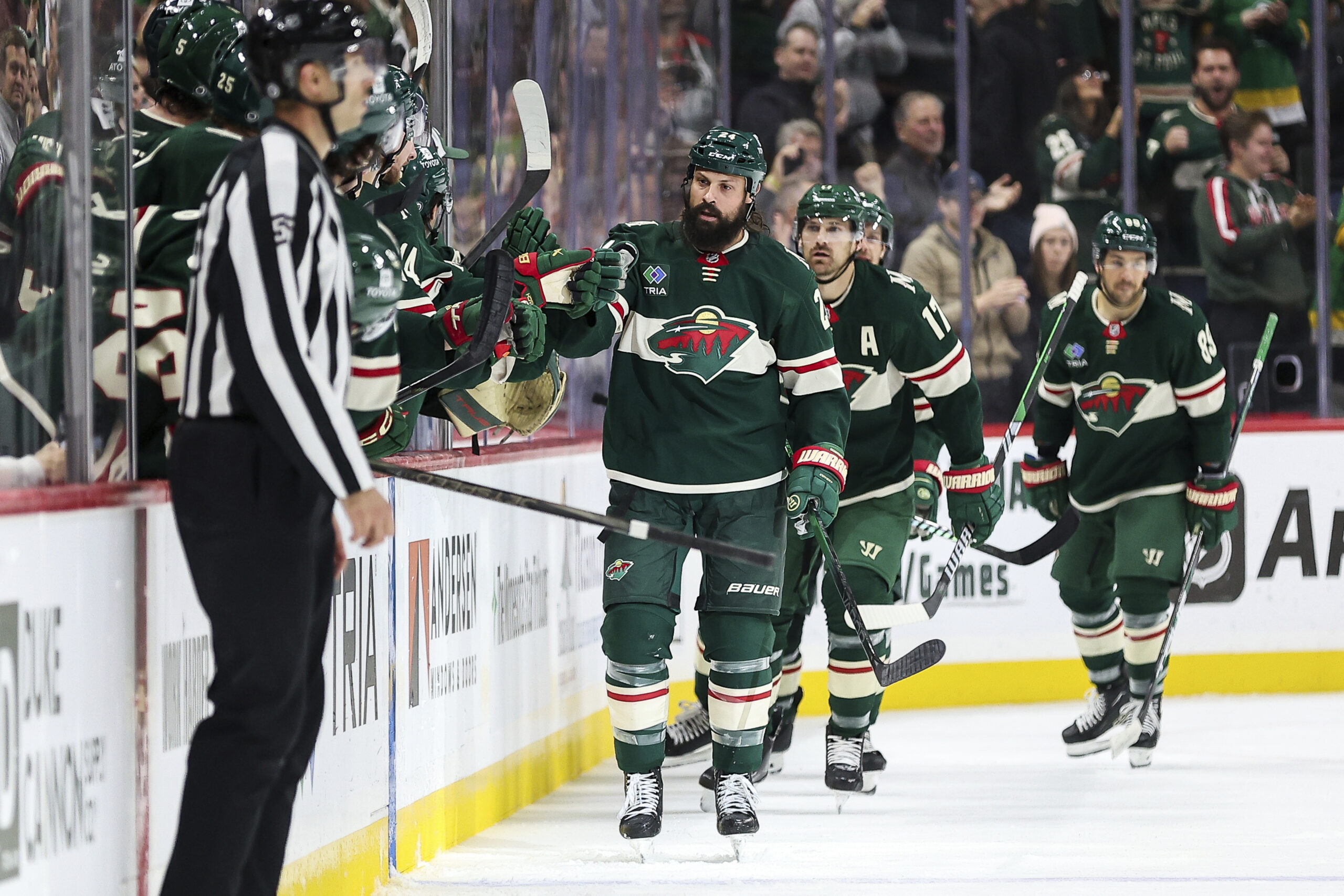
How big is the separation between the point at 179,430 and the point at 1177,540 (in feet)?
10.6

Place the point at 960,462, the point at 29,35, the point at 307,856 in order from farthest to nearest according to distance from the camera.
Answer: the point at 960,462
the point at 307,856
the point at 29,35

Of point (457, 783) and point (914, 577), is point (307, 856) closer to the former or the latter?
point (457, 783)

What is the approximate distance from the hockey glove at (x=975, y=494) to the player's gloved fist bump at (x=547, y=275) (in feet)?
5.07

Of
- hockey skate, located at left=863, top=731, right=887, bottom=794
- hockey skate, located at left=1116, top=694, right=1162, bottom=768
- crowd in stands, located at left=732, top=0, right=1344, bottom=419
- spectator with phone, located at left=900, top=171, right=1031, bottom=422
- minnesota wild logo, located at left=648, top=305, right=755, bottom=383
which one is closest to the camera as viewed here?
minnesota wild logo, located at left=648, top=305, right=755, bottom=383

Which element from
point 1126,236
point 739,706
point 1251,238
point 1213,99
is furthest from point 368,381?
point 1213,99

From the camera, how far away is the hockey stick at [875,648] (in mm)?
3645

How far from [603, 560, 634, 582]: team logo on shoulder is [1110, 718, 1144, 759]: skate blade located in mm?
1819

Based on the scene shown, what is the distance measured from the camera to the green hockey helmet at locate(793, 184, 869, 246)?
399 centimetres

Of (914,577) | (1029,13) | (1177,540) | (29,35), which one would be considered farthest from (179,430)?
(1029,13)

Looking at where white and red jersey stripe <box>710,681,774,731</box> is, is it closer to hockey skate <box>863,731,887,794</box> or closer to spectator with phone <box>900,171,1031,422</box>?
hockey skate <box>863,731,887,794</box>

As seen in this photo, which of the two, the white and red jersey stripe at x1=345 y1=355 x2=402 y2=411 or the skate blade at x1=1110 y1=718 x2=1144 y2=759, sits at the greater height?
the white and red jersey stripe at x1=345 y1=355 x2=402 y2=411

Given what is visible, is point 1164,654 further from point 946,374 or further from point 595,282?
point 595,282

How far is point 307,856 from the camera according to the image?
265 centimetres

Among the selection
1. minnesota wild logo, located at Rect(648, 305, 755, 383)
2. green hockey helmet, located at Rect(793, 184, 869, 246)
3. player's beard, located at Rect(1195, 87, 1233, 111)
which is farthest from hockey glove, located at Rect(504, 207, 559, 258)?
player's beard, located at Rect(1195, 87, 1233, 111)
